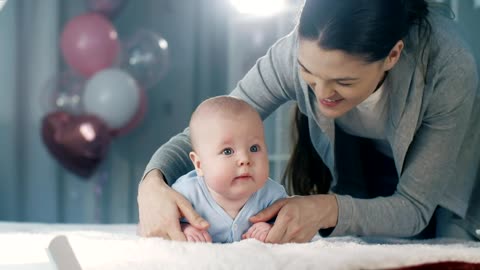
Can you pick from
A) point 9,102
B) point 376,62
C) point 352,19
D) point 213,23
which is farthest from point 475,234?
point 9,102

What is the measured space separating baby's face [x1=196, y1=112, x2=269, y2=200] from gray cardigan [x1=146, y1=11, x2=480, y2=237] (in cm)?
19

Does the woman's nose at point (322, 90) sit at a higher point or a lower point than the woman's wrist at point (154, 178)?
higher

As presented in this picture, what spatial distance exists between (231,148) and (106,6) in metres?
1.34

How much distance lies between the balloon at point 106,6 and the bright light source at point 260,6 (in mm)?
380

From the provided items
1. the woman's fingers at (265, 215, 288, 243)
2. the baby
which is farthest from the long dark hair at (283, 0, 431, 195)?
the woman's fingers at (265, 215, 288, 243)

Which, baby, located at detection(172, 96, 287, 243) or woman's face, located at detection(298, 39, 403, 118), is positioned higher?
woman's face, located at detection(298, 39, 403, 118)

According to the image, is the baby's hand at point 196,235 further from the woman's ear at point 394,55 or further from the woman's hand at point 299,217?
the woman's ear at point 394,55

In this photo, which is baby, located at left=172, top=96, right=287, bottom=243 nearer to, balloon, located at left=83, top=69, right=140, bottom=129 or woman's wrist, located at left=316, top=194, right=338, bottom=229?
woman's wrist, located at left=316, top=194, right=338, bottom=229

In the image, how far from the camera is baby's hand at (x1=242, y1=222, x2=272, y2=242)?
1.12 meters

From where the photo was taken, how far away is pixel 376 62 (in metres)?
1.24

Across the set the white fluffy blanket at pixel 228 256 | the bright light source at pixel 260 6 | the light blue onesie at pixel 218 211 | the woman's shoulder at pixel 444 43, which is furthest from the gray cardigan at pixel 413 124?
the bright light source at pixel 260 6

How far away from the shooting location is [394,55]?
1258 millimetres

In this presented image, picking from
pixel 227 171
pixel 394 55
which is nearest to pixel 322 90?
pixel 394 55

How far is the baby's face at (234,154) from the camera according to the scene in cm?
109
